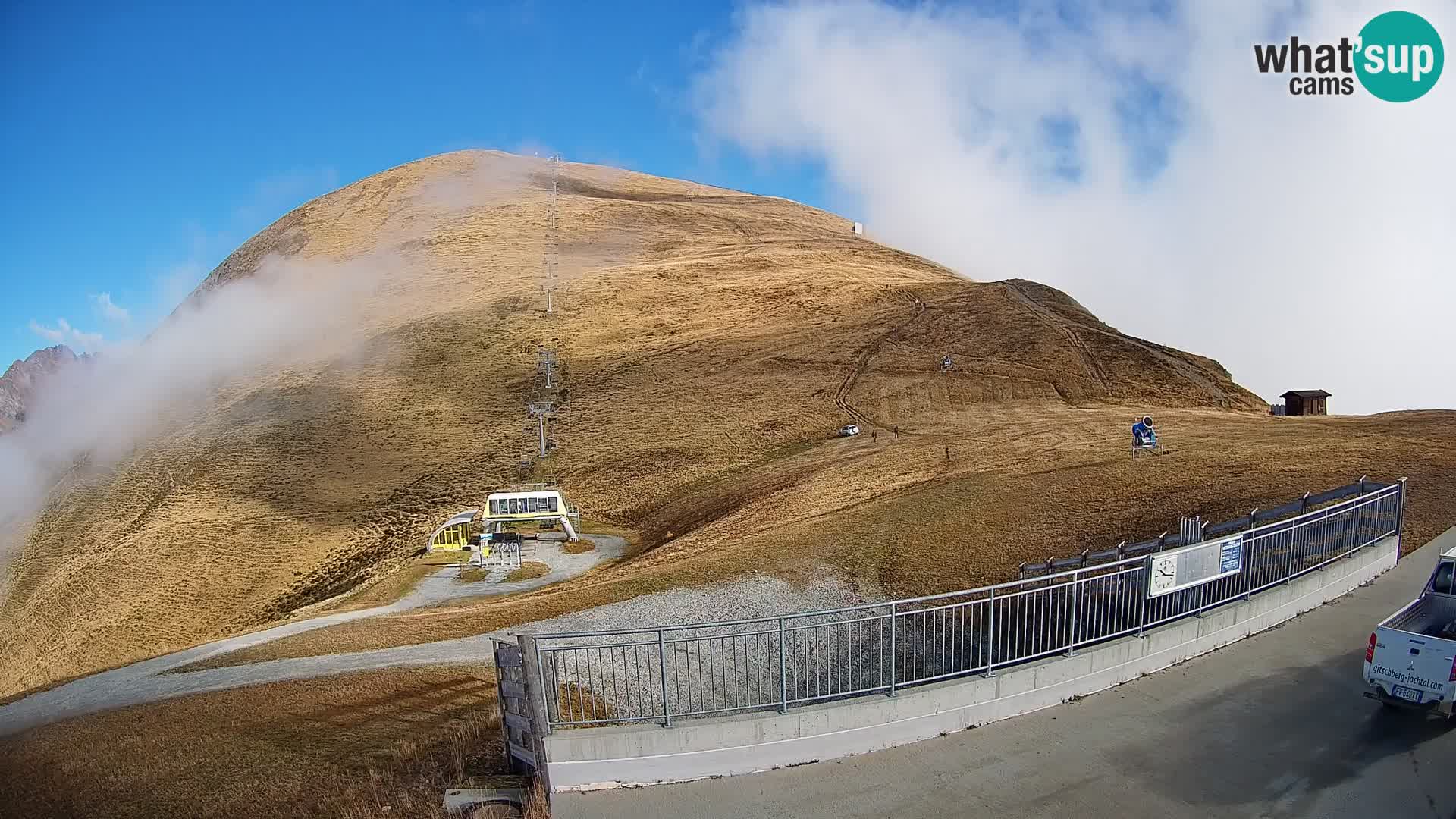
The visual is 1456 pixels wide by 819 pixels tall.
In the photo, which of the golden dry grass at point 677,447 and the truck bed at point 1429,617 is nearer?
the truck bed at point 1429,617

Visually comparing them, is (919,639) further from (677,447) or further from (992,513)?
(677,447)

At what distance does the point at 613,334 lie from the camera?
80625mm

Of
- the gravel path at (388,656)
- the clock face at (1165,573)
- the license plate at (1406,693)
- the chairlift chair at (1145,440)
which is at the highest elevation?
the chairlift chair at (1145,440)

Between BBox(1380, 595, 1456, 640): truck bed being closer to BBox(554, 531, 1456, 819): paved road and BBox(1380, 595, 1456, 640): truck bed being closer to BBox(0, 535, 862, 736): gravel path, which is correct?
BBox(554, 531, 1456, 819): paved road

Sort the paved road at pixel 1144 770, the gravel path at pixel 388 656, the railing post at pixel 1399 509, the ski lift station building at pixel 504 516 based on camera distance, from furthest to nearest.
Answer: the ski lift station building at pixel 504 516, the gravel path at pixel 388 656, the railing post at pixel 1399 509, the paved road at pixel 1144 770

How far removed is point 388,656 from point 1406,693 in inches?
780

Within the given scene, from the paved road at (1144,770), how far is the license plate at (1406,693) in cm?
36

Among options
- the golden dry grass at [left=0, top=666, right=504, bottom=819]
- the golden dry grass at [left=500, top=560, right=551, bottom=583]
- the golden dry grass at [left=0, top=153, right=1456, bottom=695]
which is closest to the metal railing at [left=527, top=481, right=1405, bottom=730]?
the golden dry grass at [left=0, top=666, right=504, bottom=819]

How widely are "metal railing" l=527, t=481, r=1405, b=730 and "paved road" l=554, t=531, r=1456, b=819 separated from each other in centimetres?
95

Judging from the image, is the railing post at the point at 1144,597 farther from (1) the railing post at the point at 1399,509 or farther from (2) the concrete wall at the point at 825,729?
(1) the railing post at the point at 1399,509

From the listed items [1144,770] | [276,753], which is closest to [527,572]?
[276,753]

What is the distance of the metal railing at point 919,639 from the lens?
11227 mm

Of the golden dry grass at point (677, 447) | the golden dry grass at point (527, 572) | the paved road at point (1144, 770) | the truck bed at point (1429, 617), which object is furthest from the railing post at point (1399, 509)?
the golden dry grass at point (527, 572)

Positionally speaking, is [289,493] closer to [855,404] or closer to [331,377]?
[331,377]
